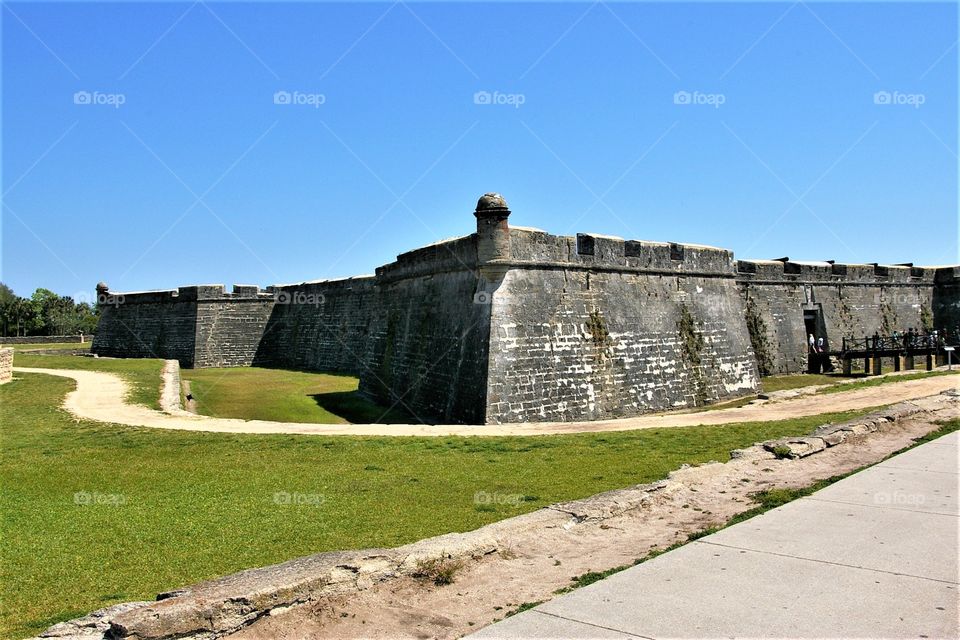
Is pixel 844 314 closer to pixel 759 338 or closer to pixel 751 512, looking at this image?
pixel 759 338

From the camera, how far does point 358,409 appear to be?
1859 cm

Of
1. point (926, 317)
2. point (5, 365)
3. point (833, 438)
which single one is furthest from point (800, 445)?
point (926, 317)

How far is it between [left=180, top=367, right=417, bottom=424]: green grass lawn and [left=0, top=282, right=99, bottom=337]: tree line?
43497 millimetres

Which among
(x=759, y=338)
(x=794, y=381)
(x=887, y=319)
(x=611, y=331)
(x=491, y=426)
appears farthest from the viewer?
(x=887, y=319)

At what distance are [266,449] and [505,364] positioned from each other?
5.25 m

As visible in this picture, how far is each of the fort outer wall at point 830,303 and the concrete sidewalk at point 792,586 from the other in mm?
19025

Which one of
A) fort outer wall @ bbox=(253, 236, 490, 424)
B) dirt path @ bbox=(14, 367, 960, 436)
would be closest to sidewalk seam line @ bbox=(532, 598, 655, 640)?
dirt path @ bbox=(14, 367, 960, 436)

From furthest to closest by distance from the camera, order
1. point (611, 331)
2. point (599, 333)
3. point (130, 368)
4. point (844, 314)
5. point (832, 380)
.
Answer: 1. point (844, 314)
2. point (130, 368)
3. point (832, 380)
4. point (611, 331)
5. point (599, 333)

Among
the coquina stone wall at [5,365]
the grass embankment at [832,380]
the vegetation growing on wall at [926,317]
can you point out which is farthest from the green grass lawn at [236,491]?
the vegetation growing on wall at [926,317]

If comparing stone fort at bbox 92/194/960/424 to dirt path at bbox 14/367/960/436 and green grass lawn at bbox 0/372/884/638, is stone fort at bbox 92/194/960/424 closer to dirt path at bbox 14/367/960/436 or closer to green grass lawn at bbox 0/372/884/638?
dirt path at bbox 14/367/960/436

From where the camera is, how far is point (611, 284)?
53.3 ft

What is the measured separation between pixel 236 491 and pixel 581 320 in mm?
9538

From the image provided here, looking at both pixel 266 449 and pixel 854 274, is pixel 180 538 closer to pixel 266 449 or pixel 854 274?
pixel 266 449

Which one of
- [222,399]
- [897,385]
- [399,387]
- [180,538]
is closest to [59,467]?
[180,538]
